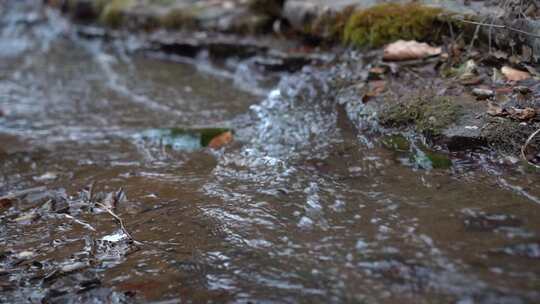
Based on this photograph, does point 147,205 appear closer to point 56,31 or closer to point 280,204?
point 280,204

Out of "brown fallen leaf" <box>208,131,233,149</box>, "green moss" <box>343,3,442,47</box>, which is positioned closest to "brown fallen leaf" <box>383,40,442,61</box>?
"green moss" <box>343,3,442,47</box>

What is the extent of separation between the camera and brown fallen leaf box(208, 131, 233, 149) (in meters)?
3.74

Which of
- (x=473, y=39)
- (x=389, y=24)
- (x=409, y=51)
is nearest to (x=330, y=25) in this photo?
(x=389, y=24)

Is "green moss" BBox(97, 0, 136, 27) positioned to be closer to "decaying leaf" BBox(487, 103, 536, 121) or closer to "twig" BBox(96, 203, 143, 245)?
"twig" BBox(96, 203, 143, 245)

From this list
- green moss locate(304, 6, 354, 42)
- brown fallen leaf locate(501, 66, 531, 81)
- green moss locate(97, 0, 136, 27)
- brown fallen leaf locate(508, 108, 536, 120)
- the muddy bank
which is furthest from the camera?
green moss locate(97, 0, 136, 27)

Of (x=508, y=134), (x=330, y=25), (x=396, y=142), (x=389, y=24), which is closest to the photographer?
(x=508, y=134)

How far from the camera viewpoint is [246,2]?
671 centimetres

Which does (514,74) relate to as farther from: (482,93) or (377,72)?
(377,72)

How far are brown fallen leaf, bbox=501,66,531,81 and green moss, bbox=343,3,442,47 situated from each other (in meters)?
0.89

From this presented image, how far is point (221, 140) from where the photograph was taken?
378cm

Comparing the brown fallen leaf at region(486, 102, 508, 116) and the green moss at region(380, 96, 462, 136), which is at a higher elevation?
the brown fallen leaf at region(486, 102, 508, 116)

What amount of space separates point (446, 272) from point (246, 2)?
5.45m

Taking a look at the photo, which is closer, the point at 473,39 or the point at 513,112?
the point at 513,112

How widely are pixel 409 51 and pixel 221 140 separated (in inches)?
61.5
